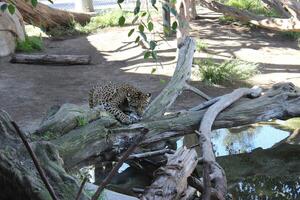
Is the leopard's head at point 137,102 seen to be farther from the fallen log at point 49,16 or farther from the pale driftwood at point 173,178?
the fallen log at point 49,16

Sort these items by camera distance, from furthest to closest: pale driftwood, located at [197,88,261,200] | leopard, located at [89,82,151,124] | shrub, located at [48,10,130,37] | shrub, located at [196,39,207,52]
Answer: shrub, located at [48,10,130,37], shrub, located at [196,39,207,52], leopard, located at [89,82,151,124], pale driftwood, located at [197,88,261,200]

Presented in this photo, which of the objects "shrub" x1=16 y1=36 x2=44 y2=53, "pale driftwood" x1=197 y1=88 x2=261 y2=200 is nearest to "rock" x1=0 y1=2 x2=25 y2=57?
"shrub" x1=16 y1=36 x2=44 y2=53

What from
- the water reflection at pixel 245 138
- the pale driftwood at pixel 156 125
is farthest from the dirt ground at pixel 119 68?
the pale driftwood at pixel 156 125

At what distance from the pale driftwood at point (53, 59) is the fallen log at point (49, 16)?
2.46m

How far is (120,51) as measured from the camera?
41.9 feet

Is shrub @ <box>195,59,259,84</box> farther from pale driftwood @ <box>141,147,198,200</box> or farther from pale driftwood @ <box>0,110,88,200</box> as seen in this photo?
pale driftwood @ <box>0,110,88,200</box>

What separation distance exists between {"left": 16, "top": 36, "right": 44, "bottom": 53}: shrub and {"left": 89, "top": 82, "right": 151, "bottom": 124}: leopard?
6.91 meters

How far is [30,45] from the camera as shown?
42.1ft

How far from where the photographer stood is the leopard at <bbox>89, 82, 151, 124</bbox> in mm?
5861

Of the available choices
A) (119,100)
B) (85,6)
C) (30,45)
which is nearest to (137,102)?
(119,100)

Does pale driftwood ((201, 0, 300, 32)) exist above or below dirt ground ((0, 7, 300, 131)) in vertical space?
above

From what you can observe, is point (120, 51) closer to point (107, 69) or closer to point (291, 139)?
point (107, 69)

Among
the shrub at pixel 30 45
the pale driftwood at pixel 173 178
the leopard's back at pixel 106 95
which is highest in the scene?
the pale driftwood at pixel 173 178

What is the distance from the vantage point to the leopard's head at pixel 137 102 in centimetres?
629
